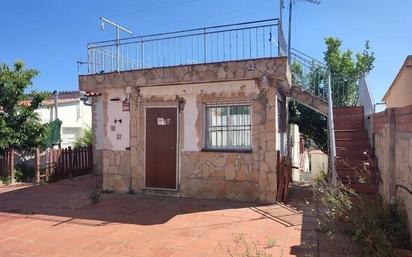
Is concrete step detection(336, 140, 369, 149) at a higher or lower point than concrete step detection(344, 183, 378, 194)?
higher

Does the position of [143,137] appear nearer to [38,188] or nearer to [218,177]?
[218,177]

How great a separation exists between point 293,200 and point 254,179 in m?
1.05

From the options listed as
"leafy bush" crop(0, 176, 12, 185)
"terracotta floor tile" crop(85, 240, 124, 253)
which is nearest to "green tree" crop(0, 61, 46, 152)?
"leafy bush" crop(0, 176, 12, 185)

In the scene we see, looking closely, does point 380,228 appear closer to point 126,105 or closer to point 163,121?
point 163,121

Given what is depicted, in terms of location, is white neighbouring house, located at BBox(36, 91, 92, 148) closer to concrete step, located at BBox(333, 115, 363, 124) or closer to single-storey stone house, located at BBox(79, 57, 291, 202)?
single-storey stone house, located at BBox(79, 57, 291, 202)

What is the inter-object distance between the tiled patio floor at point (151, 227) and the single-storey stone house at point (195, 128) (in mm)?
565

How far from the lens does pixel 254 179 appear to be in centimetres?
895

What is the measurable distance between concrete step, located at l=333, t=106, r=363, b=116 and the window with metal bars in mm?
2877

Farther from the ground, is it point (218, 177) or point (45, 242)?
point (218, 177)

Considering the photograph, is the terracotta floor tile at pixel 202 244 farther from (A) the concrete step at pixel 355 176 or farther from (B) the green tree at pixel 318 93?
(B) the green tree at pixel 318 93

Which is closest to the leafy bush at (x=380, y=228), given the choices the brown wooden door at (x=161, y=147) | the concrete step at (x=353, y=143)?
the concrete step at (x=353, y=143)

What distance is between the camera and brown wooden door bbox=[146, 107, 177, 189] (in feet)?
32.1

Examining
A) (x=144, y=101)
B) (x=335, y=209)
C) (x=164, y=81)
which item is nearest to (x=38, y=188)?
(x=144, y=101)

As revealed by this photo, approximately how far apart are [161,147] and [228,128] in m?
1.83
